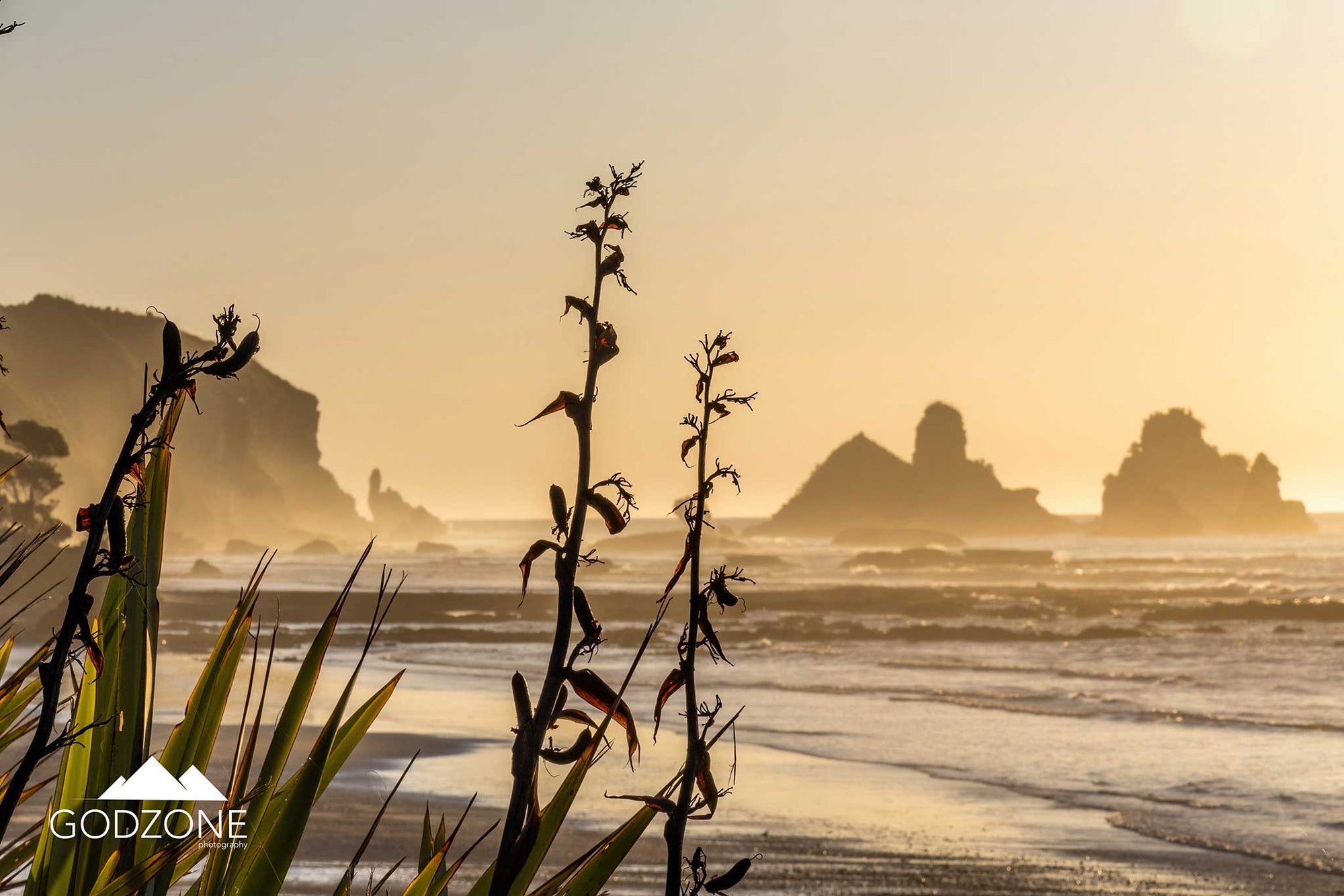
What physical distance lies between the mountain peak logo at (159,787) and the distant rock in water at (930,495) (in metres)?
139

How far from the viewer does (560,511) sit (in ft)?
3.05

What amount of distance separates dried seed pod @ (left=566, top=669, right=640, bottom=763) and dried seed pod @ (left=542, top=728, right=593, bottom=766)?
0.03 m

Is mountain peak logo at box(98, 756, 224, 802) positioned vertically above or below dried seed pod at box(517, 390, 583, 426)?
below

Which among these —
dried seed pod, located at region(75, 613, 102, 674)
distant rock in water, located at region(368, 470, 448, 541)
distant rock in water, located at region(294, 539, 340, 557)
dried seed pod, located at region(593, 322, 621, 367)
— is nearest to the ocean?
dried seed pod, located at region(593, 322, 621, 367)

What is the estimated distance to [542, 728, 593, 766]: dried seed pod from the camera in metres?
0.94

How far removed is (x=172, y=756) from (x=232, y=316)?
59cm

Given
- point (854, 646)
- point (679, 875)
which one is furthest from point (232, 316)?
point (854, 646)

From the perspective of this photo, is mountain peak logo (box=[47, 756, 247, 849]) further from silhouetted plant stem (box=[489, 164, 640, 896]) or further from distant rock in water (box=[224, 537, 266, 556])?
distant rock in water (box=[224, 537, 266, 556])

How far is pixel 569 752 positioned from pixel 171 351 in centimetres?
42

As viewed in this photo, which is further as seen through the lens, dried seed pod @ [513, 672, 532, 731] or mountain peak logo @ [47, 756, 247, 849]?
mountain peak logo @ [47, 756, 247, 849]

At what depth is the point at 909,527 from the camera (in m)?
134

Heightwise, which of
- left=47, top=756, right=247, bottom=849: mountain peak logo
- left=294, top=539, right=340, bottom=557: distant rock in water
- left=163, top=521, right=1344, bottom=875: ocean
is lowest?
left=163, top=521, right=1344, bottom=875: ocean

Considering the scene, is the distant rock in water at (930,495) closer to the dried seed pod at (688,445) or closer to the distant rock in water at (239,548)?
the distant rock in water at (239,548)

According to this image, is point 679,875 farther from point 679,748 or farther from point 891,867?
point 679,748
